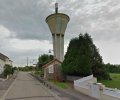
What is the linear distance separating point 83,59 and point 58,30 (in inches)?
1421

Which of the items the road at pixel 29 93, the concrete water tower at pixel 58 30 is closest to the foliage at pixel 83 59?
the road at pixel 29 93

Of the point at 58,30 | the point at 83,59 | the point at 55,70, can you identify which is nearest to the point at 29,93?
the point at 83,59

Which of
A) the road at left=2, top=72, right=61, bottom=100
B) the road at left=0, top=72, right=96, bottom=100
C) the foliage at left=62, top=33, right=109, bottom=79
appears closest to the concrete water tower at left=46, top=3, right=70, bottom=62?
the foliage at left=62, top=33, right=109, bottom=79

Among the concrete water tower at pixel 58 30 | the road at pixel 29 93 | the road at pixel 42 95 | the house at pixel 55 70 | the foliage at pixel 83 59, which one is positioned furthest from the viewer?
the concrete water tower at pixel 58 30

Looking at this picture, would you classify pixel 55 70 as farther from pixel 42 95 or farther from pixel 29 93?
pixel 42 95

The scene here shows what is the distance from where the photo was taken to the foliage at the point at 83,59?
37.0 metres

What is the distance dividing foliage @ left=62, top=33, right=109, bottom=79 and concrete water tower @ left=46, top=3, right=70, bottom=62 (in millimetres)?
29423

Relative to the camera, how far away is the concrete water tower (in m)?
72.4

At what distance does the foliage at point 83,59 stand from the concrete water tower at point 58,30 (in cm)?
2942

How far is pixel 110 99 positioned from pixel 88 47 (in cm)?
2261

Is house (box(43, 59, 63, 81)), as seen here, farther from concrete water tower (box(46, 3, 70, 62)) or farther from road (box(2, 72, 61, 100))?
concrete water tower (box(46, 3, 70, 62))

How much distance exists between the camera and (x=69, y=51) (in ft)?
138

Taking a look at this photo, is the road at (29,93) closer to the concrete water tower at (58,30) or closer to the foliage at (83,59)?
the foliage at (83,59)

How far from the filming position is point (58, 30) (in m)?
72.4
